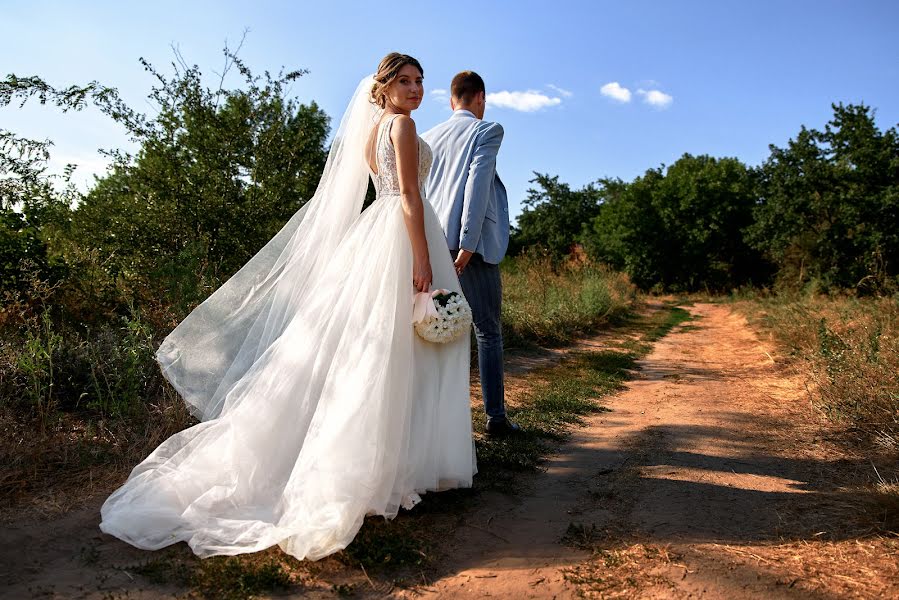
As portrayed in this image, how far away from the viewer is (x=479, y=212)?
147 inches

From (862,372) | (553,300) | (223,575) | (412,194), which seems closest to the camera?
(223,575)

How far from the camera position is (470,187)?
148 inches

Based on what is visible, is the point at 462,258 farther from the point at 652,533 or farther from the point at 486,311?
the point at 652,533

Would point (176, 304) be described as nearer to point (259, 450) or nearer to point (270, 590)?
point (259, 450)

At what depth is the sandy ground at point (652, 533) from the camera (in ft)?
6.93

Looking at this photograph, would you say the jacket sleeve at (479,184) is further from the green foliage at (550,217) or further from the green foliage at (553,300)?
the green foliage at (550,217)

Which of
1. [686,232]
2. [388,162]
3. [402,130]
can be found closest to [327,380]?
Answer: [388,162]

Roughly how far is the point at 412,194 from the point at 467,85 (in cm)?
137

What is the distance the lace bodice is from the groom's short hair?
40.4 inches

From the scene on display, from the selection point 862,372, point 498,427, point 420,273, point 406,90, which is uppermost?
point 406,90

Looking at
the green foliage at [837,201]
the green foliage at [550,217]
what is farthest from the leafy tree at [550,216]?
the green foliage at [837,201]

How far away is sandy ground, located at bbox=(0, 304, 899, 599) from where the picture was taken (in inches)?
83.1

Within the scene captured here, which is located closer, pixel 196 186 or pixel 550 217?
pixel 196 186

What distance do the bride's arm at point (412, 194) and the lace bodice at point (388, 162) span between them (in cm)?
6
